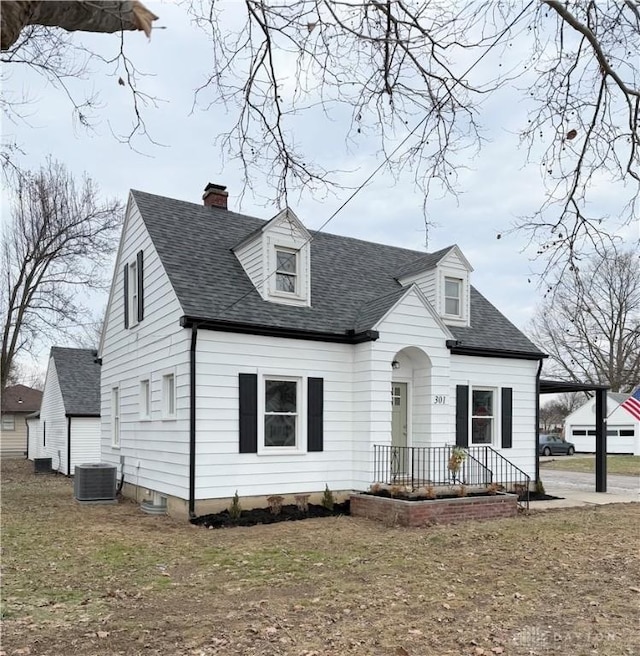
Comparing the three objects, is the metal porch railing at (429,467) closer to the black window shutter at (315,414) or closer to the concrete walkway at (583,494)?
the concrete walkway at (583,494)

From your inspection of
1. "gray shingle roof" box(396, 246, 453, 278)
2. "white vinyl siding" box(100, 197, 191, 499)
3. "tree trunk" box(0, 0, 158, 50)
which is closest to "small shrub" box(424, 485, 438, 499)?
"white vinyl siding" box(100, 197, 191, 499)

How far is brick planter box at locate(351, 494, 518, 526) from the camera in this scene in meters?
10.3

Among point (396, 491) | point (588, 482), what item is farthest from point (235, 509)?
point (588, 482)

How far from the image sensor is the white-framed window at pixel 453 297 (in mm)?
14930

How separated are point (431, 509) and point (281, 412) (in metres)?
3.34

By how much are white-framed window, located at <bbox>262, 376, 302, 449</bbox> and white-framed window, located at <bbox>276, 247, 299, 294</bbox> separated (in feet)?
6.71

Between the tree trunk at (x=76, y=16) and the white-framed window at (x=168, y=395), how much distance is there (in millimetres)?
8872

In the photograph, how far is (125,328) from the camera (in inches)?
588

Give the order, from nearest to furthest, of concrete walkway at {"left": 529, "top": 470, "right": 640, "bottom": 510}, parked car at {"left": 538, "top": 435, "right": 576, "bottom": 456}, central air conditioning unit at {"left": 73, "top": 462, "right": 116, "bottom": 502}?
1. central air conditioning unit at {"left": 73, "top": 462, "right": 116, "bottom": 502}
2. concrete walkway at {"left": 529, "top": 470, "right": 640, "bottom": 510}
3. parked car at {"left": 538, "top": 435, "right": 576, "bottom": 456}

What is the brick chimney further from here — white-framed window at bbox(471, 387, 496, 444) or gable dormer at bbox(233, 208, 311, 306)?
white-framed window at bbox(471, 387, 496, 444)

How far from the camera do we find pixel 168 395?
12062mm

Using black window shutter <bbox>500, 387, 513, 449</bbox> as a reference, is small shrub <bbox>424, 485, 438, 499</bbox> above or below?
below

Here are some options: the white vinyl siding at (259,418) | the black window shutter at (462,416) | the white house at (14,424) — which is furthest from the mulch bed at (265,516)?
the white house at (14,424)

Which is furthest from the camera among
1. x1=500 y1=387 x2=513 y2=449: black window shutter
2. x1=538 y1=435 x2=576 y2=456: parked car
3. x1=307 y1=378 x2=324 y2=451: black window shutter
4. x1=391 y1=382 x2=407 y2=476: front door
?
x1=538 y1=435 x2=576 y2=456: parked car
